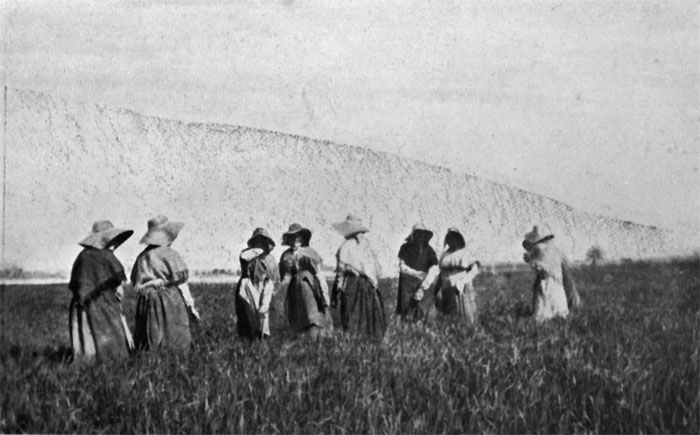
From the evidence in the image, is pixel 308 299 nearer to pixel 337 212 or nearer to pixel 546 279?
pixel 337 212

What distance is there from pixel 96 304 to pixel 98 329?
30 cm

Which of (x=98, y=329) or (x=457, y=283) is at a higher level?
(x=457, y=283)

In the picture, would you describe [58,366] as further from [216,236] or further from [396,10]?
[396,10]

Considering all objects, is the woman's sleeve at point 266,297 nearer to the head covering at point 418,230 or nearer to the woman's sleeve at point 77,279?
the head covering at point 418,230

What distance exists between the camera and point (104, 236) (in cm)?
1106

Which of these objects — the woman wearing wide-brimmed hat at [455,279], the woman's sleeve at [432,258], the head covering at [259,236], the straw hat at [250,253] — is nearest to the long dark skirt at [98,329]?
the straw hat at [250,253]

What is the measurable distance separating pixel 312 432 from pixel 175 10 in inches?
223

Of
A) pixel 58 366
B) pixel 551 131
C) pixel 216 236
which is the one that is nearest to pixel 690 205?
pixel 551 131

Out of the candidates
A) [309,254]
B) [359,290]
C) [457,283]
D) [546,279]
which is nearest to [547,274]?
[546,279]

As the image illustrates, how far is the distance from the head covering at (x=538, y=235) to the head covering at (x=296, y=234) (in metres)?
3.06

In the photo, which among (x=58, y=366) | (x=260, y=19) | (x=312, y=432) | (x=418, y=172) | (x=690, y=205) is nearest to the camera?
(x=312, y=432)

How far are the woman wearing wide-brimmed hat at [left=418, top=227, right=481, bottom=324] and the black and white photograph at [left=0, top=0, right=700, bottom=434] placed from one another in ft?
0.14

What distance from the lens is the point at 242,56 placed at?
1159 cm

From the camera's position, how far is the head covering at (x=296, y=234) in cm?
1253
